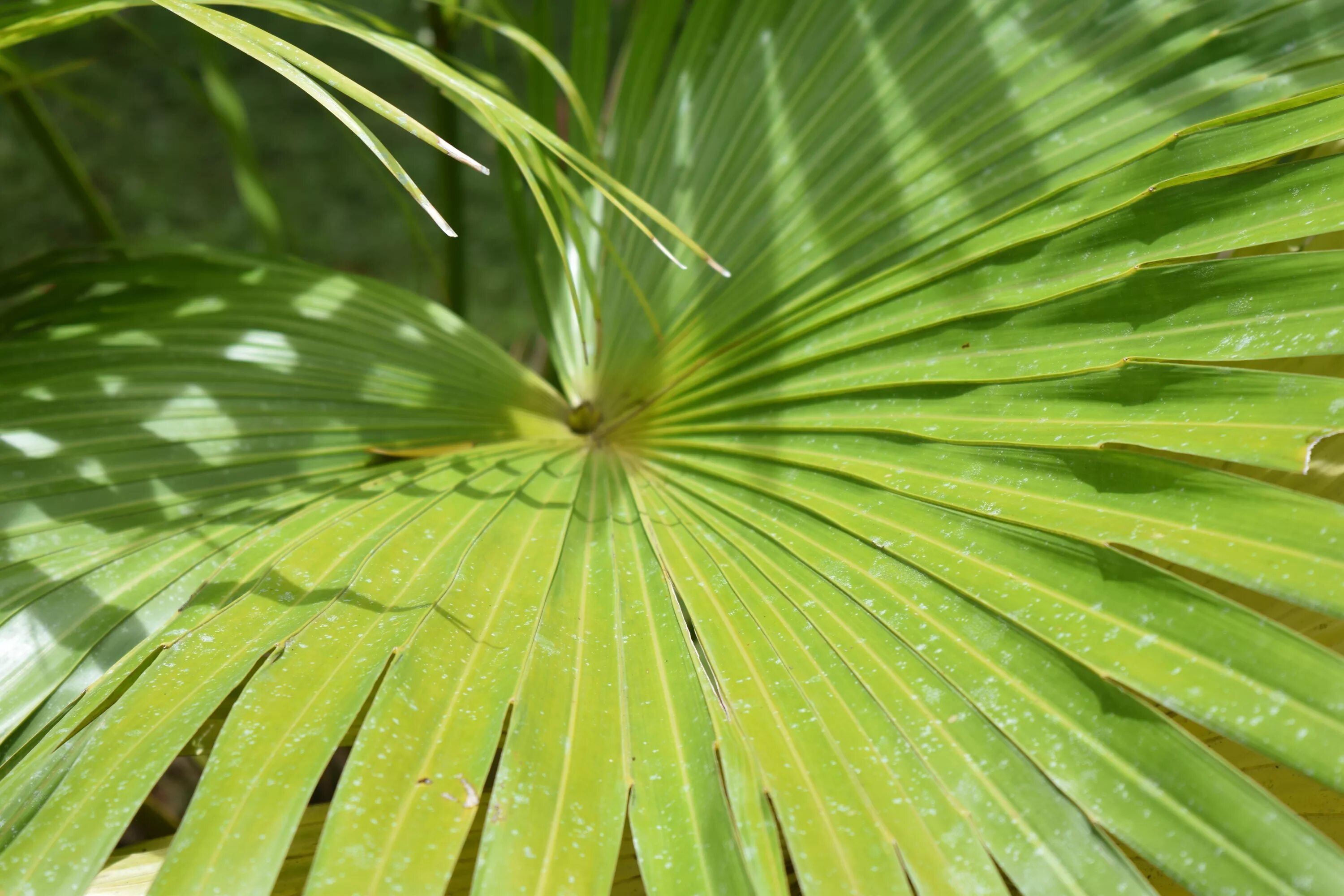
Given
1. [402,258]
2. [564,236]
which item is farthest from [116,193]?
[564,236]

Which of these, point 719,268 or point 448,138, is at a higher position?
point 448,138

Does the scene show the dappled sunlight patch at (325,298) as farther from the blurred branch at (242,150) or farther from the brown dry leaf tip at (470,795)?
the brown dry leaf tip at (470,795)

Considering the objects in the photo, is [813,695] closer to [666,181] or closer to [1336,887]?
[1336,887]

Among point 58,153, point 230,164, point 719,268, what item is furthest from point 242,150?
point 230,164

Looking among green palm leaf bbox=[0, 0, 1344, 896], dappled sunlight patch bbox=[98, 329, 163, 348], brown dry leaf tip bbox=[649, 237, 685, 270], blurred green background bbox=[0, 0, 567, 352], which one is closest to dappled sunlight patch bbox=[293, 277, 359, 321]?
green palm leaf bbox=[0, 0, 1344, 896]

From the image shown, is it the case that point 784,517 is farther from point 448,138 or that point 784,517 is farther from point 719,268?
point 448,138
